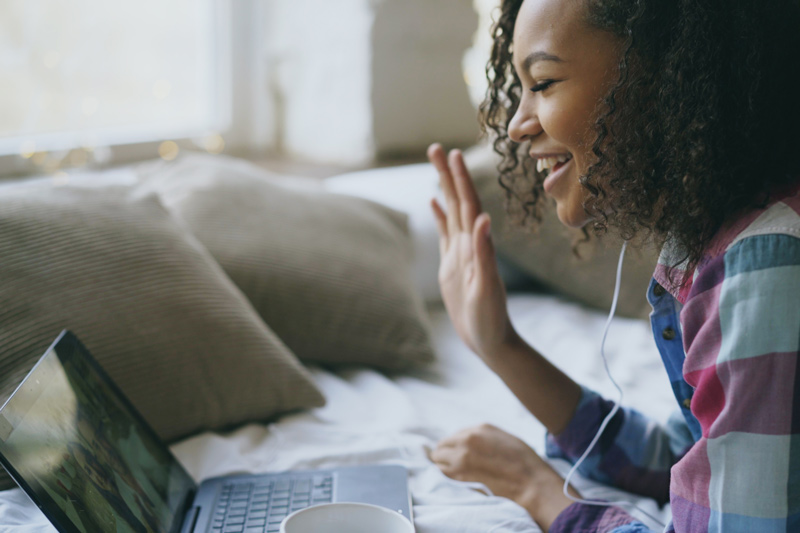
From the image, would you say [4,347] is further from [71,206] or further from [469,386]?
[469,386]

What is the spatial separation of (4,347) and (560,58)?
2.29 ft

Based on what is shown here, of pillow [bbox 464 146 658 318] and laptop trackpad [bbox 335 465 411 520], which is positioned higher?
pillow [bbox 464 146 658 318]

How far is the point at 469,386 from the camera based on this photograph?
1.28 metres

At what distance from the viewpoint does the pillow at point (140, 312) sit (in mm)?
920

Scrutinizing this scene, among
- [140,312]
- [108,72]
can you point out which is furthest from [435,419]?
[108,72]

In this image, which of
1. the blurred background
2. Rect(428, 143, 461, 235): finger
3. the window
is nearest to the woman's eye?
Rect(428, 143, 461, 235): finger

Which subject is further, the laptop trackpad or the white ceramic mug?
the laptop trackpad

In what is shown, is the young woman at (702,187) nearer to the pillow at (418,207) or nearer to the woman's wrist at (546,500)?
the woman's wrist at (546,500)

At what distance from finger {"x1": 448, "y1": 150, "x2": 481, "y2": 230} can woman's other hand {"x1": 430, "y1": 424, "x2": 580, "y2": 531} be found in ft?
0.96

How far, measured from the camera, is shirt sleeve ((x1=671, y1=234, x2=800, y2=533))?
0.58 meters

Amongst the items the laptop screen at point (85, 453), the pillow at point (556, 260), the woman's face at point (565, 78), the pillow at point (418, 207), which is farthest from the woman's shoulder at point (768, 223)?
the pillow at point (418, 207)

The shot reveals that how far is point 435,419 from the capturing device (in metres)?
1.12

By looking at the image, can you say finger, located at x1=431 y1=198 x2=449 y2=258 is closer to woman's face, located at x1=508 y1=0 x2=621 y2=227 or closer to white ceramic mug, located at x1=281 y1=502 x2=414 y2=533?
woman's face, located at x1=508 y1=0 x2=621 y2=227

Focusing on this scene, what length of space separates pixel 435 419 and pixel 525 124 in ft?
1.68
